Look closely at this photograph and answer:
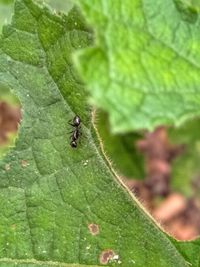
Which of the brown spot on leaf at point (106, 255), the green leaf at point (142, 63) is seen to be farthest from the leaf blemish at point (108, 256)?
the green leaf at point (142, 63)

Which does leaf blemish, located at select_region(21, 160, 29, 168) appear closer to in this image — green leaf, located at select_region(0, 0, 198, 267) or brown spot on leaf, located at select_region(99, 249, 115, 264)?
green leaf, located at select_region(0, 0, 198, 267)

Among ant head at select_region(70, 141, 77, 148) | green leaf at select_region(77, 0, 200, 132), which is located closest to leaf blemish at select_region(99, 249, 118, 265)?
ant head at select_region(70, 141, 77, 148)

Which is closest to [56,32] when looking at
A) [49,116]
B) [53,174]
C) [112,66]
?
[49,116]

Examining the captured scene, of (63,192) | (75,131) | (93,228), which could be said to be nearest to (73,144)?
(75,131)

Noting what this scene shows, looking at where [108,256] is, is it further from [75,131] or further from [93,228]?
[75,131]

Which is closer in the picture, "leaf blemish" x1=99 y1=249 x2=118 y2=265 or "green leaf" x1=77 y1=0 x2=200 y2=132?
Result: "green leaf" x1=77 y1=0 x2=200 y2=132

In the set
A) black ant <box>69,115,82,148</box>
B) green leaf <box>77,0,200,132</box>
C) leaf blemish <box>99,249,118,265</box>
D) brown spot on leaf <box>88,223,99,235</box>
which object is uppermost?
green leaf <box>77,0,200,132</box>

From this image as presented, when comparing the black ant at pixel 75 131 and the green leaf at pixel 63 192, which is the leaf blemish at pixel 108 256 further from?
the black ant at pixel 75 131
